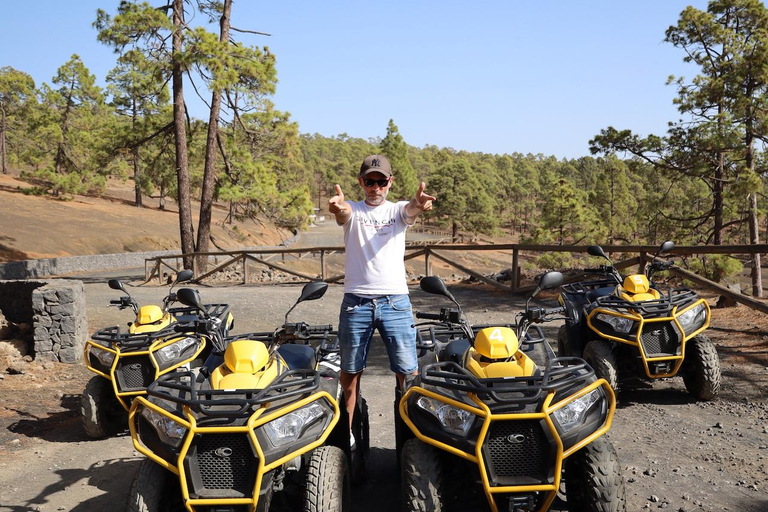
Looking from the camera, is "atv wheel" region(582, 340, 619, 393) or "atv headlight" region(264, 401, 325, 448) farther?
"atv wheel" region(582, 340, 619, 393)

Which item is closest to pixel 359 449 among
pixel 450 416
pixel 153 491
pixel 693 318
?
pixel 450 416

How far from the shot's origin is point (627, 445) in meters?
4.90

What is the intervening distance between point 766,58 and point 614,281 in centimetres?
1181

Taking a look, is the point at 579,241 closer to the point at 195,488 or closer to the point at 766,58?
the point at 766,58

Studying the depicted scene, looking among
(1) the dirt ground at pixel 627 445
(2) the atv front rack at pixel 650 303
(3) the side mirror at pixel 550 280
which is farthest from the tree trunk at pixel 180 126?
(3) the side mirror at pixel 550 280

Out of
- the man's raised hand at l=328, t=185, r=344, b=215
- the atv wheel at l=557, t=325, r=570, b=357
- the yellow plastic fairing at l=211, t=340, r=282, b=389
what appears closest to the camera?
the yellow plastic fairing at l=211, t=340, r=282, b=389

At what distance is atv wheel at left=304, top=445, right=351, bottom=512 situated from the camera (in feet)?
9.96

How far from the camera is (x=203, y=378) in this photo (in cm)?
349

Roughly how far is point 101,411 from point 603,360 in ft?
14.4

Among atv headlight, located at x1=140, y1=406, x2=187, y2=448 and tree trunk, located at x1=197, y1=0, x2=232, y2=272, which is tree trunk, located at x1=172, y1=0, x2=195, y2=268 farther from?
atv headlight, located at x1=140, y1=406, x2=187, y2=448

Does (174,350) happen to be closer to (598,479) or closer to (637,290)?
(598,479)

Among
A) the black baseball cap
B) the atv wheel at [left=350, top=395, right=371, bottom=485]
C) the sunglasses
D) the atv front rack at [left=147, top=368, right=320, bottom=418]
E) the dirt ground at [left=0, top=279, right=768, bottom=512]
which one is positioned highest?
the black baseball cap

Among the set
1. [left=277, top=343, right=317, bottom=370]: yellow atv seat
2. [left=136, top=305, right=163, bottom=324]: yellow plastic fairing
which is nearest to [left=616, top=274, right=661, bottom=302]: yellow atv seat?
[left=277, top=343, right=317, bottom=370]: yellow atv seat

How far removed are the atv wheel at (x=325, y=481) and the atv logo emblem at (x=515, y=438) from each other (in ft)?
2.75
